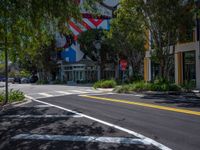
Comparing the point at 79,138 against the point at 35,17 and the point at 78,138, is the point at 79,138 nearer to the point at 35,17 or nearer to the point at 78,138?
the point at 78,138

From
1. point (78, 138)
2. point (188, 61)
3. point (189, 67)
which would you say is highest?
point (188, 61)

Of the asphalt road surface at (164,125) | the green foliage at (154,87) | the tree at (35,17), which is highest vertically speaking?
the tree at (35,17)

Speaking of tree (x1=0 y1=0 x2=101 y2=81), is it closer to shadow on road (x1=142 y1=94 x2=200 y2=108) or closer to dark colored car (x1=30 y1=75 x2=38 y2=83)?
shadow on road (x1=142 y1=94 x2=200 y2=108)

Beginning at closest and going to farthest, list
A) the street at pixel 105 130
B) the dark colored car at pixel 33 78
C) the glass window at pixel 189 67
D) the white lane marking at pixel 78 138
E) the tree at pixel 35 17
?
the street at pixel 105 130 < the white lane marking at pixel 78 138 < the tree at pixel 35 17 < the glass window at pixel 189 67 < the dark colored car at pixel 33 78

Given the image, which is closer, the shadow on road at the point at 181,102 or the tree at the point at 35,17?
the tree at the point at 35,17

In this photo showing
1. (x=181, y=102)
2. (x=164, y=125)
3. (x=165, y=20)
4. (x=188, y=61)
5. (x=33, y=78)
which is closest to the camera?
(x=164, y=125)

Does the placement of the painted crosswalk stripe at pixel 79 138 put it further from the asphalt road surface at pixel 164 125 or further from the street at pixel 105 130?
the asphalt road surface at pixel 164 125

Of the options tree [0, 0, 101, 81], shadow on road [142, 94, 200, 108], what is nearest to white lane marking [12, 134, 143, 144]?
tree [0, 0, 101, 81]

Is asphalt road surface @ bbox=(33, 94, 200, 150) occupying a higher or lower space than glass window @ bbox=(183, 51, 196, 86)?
lower

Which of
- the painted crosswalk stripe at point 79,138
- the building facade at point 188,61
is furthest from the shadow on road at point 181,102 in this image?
the building facade at point 188,61

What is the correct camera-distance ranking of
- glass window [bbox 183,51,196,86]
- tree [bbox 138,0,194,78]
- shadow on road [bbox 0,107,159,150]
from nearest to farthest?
shadow on road [bbox 0,107,159,150]
tree [bbox 138,0,194,78]
glass window [bbox 183,51,196,86]

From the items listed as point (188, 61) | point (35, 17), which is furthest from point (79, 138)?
point (188, 61)

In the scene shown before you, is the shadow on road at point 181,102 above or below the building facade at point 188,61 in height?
below

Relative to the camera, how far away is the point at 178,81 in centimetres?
3597
